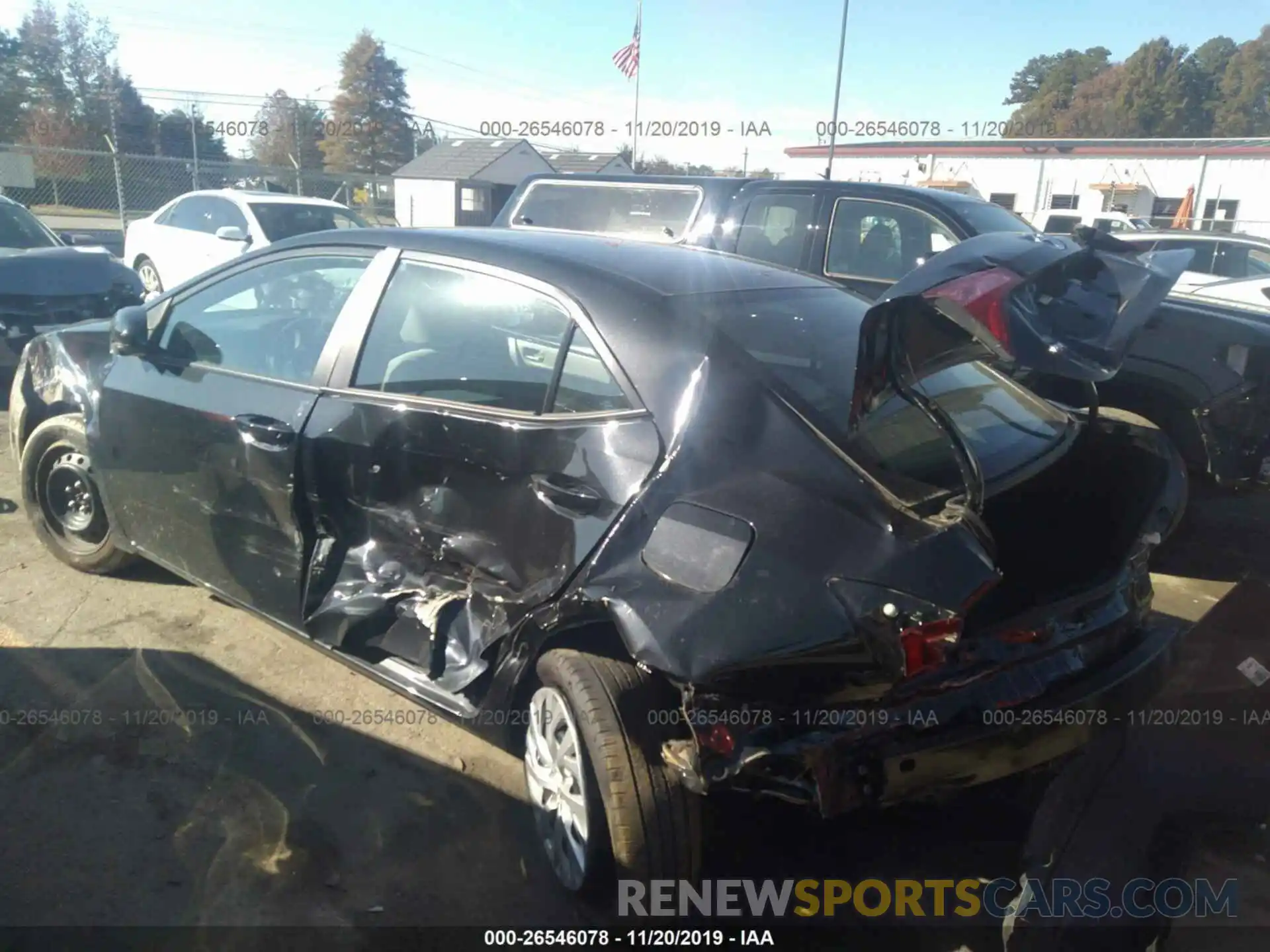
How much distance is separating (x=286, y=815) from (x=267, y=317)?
6.42 ft

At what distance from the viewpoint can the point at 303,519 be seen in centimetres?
318

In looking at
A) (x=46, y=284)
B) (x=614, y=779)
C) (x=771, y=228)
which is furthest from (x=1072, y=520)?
(x=46, y=284)

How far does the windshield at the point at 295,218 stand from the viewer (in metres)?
10.5

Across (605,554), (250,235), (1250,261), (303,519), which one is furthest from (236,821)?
(1250,261)

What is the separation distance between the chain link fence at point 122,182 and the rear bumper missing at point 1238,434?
1527 centimetres

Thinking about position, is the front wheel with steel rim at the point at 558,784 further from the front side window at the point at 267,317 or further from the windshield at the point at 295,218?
the windshield at the point at 295,218

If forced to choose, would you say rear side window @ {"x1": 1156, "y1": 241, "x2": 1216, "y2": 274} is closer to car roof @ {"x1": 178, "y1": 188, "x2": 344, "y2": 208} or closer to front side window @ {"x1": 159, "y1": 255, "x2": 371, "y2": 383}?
car roof @ {"x1": 178, "y1": 188, "x2": 344, "y2": 208}

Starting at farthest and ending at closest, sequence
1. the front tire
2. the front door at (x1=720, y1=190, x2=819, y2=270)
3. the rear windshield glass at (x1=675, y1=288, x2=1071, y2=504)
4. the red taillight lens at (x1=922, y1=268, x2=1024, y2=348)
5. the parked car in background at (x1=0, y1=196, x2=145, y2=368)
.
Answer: the parked car in background at (x1=0, y1=196, x2=145, y2=368) < the front door at (x1=720, y1=190, x2=819, y2=270) < the front tire < the rear windshield glass at (x1=675, y1=288, x2=1071, y2=504) < the red taillight lens at (x1=922, y1=268, x2=1024, y2=348)

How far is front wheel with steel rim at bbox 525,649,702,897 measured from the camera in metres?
2.28

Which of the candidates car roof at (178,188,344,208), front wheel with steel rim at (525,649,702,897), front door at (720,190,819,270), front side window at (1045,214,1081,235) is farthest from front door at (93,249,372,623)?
front side window at (1045,214,1081,235)

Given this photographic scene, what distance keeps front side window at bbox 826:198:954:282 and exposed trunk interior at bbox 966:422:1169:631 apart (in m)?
3.20

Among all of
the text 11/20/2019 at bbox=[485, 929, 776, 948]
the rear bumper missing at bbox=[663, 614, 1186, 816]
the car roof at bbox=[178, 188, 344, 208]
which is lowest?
the text 11/20/2019 at bbox=[485, 929, 776, 948]

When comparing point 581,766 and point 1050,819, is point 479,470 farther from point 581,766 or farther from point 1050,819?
point 1050,819

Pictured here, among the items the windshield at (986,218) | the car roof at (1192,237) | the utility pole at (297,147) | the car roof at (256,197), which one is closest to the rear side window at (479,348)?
the windshield at (986,218)
